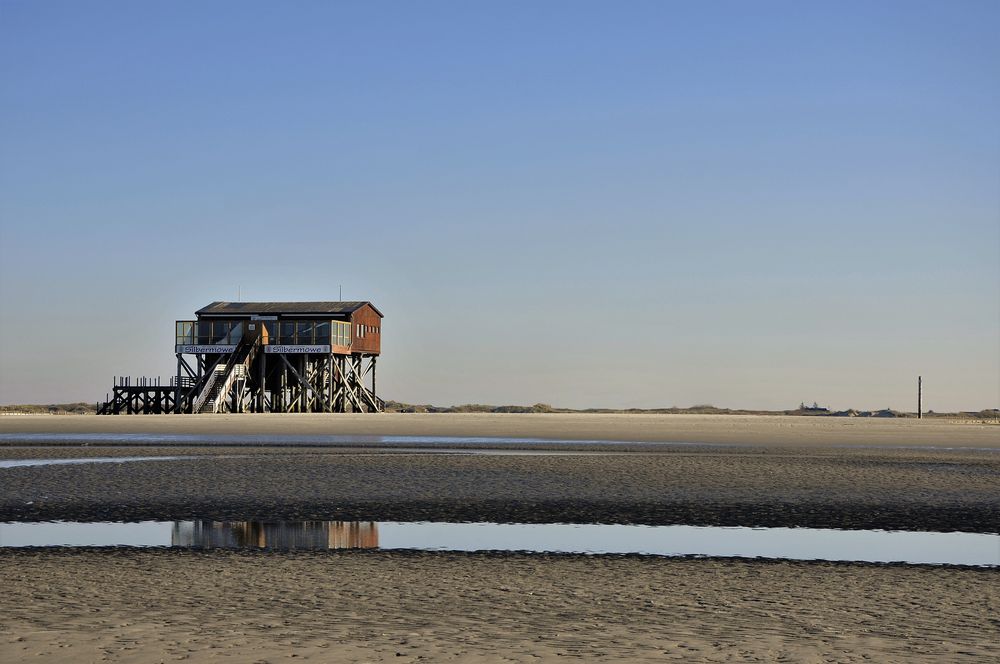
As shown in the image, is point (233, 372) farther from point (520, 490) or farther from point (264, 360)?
point (520, 490)

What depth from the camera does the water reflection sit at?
44.5ft

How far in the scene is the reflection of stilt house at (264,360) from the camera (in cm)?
7819

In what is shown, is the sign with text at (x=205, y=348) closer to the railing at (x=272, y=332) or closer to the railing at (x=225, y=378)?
the railing at (x=272, y=332)

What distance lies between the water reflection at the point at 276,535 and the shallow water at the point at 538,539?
0.04 ft

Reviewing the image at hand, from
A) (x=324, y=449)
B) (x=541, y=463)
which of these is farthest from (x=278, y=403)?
(x=541, y=463)

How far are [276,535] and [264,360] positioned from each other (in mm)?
67264

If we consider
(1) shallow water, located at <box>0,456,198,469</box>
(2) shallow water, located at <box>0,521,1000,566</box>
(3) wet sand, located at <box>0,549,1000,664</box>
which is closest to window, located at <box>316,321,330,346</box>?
(1) shallow water, located at <box>0,456,198,469</box>

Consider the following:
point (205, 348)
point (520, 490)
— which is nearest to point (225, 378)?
point (205, 348)

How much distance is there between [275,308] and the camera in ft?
271

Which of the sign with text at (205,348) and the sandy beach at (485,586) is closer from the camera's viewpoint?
the sandy beach at (485,586)

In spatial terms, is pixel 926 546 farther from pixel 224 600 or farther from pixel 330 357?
pixel 330 357

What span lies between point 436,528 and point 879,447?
27029mm

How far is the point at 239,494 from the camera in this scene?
19594mm

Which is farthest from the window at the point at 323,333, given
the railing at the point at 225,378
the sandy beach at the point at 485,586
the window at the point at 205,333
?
the sandy beach at the point at 485,586
